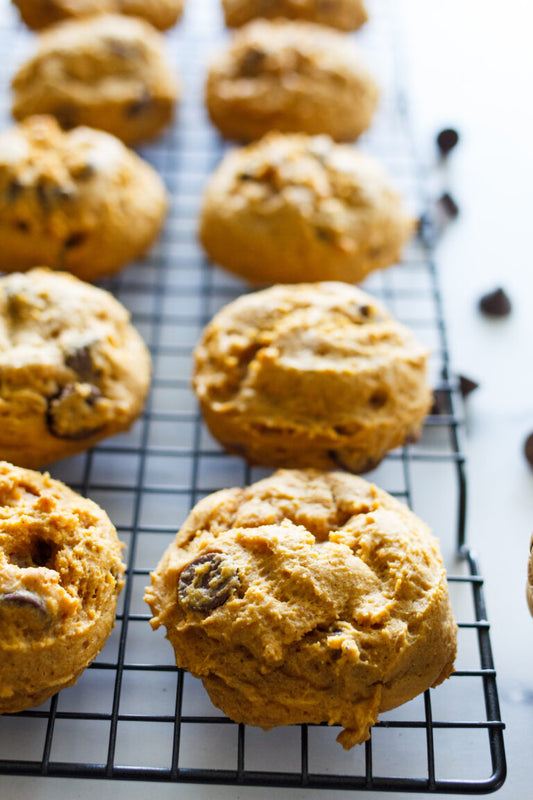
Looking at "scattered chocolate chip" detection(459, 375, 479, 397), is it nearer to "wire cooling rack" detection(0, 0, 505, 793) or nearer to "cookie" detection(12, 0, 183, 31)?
"wire cooling rack" detection(0, 0, 505, 793)

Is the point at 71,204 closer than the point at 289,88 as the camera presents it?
Yes

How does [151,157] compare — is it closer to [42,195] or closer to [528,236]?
[42,195]

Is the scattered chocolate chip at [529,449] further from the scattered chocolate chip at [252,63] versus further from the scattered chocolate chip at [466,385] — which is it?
the scattered chocolate chip at [252,63]

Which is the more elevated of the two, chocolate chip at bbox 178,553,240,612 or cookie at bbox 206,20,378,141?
cookie at bbox 206,20,378,141

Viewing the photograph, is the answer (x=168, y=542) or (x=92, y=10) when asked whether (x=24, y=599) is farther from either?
(x=92, y=10)

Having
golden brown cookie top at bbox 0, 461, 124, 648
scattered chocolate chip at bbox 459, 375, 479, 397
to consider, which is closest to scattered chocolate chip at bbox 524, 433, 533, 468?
scattered chocolate chip at bbox 459, 375, 479, 397

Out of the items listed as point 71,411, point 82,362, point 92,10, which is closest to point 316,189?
Result: point 82,362
